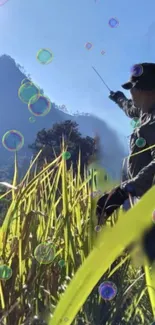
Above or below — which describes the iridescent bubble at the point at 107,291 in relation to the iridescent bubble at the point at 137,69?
below

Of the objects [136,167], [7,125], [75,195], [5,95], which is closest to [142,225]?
[75,195]

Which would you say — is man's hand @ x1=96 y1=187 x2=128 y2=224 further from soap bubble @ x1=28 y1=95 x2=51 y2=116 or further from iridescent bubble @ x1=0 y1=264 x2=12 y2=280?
soap bubble @ x1=28 y1=95 x2=51 y2=116

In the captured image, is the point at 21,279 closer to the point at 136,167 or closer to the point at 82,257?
the point at 82,257

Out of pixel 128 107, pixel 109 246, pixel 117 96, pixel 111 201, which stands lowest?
pixel 109 246

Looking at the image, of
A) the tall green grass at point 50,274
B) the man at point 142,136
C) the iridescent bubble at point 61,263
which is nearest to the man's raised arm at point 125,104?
the man at point 142,136

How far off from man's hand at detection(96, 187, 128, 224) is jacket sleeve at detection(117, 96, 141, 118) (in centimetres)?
84

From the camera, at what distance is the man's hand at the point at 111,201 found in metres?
1.08

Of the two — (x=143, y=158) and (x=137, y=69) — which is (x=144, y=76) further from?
(x=143, y=158)

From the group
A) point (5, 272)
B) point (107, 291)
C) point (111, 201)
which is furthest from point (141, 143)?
point (5, 272)

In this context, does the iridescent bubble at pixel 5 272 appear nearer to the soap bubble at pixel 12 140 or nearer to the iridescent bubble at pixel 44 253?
the iridescent bubble at pixel 44 253

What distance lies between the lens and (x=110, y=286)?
2.62 ft

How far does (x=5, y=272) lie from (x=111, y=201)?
53 cm

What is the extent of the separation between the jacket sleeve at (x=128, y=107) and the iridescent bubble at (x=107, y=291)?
1360mm

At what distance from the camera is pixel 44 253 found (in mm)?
752
